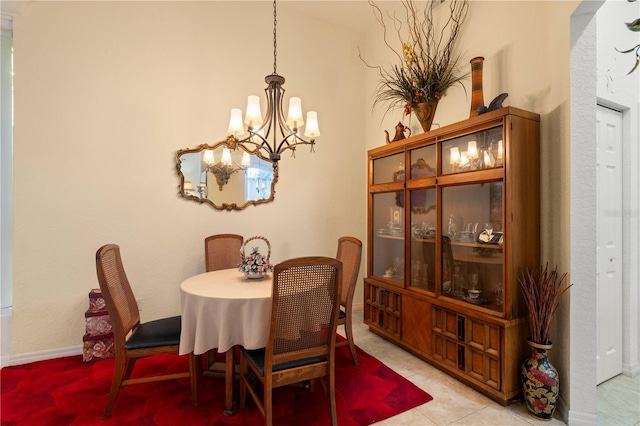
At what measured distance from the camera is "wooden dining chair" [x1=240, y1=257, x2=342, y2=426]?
173 cm

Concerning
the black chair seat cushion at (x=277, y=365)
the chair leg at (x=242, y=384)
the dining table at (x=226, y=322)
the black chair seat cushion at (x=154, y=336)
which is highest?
the dining table at (x=226, y=322)

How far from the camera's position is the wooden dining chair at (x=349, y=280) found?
109 inches

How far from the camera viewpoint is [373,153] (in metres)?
3.48

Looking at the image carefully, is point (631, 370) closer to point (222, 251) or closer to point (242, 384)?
point (242, 384)

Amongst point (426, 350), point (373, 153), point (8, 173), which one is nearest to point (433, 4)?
point (373, 153)

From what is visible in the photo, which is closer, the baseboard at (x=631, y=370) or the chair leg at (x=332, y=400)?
the chair leg at (x=332, y=400)

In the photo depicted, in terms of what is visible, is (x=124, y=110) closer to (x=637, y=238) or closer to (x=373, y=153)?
(x=373, y=153)

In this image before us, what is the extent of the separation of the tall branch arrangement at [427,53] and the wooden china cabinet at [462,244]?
573 mm

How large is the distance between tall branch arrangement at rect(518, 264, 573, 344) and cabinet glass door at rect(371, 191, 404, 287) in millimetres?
1166

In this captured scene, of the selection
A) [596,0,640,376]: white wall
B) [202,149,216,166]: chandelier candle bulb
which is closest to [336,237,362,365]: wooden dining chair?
[202,149,216,166]: chandelier candle bulb

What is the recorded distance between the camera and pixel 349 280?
2.85m

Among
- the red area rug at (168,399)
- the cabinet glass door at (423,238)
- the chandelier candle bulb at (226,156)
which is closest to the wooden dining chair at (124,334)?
the red area rug at (168,399)

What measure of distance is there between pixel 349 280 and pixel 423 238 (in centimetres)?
79

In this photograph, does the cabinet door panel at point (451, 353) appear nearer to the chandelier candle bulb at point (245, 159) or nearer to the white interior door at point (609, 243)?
the white interior door at point (609, 243)
